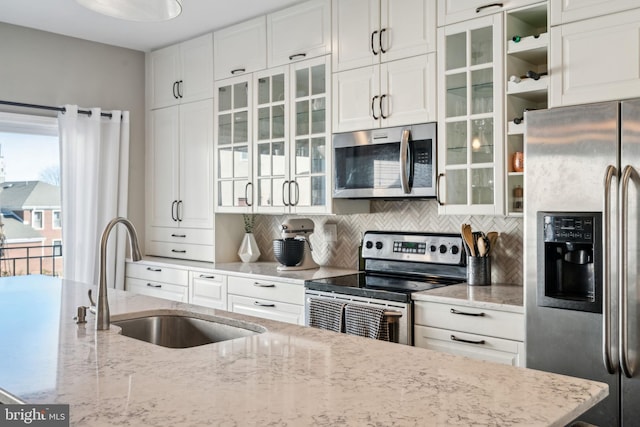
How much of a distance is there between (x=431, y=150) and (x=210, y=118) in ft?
6.55

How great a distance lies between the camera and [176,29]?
4.39m

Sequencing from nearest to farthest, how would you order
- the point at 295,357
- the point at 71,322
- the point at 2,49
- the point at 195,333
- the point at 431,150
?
the point at 295,357 → the point at 71,322 → the point at 195,333 → the point at 431,150 → the point at 2,49

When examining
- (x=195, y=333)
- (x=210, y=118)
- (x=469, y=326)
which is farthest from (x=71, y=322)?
(x=210, y=118)

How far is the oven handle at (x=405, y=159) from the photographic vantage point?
10.6ft

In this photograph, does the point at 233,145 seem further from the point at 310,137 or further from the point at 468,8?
the point at 468,8

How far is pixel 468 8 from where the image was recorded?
2986 mm

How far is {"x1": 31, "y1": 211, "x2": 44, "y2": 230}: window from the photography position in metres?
4.60

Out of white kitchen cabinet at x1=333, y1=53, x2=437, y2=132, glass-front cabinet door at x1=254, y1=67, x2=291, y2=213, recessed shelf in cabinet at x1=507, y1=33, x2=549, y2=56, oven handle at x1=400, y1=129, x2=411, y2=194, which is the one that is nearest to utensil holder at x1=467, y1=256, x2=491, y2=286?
oven handle at x1=400, y1=129, x2=411, y2=194

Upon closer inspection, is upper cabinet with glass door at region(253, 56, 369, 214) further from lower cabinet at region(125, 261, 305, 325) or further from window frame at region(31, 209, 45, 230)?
window frame at region(31, 209, 45, 230)

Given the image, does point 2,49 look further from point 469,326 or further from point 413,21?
point 469,326

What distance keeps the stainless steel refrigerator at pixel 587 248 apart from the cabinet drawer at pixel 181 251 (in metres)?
2.70

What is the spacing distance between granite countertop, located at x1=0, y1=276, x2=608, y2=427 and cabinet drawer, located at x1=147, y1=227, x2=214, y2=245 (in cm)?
259

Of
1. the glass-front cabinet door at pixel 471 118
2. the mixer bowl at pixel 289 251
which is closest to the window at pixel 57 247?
the mixer bowl at pixel 289 251

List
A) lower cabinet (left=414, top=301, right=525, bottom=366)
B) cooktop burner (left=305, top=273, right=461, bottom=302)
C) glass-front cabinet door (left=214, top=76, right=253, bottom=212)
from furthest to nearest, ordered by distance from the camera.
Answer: glass-front cabinet door (left=214, top=76, right=253, bottom=212) → cooktop burner (left=305, top=273, right=461, bottom=302) → lower cabinet (left=414, top=301, right=525, bottom=366)
